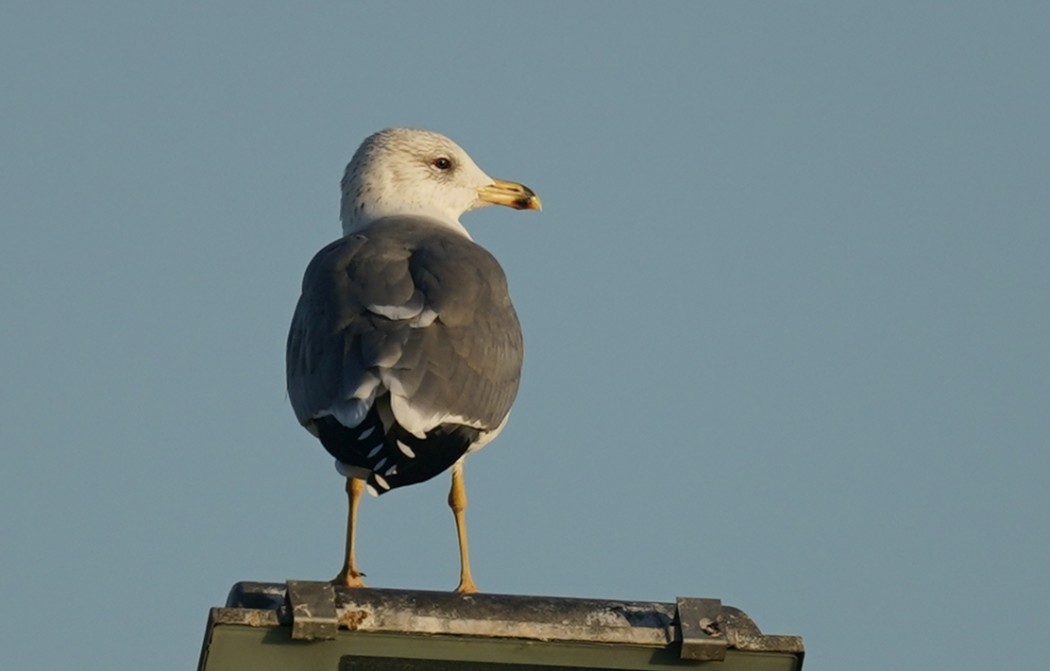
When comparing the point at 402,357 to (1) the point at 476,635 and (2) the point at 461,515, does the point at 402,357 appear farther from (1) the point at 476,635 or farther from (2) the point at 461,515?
(1) the point at 476,635

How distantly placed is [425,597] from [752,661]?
87 cm

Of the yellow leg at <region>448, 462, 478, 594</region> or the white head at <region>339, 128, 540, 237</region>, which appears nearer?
the yellow leg at <region>448, 462, 478, 594</region>

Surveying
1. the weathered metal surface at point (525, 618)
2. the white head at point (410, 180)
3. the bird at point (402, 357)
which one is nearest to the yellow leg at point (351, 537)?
the bird at point (402, 357)

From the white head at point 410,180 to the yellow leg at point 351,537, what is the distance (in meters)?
1.89

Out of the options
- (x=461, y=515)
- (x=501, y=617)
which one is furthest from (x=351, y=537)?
(x=501, y=617)

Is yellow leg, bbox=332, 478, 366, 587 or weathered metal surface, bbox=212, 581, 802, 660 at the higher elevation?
yellow leg, bbox=332, 478, 366, 587

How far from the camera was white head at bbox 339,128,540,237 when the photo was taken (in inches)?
423

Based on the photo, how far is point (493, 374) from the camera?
8.47 m

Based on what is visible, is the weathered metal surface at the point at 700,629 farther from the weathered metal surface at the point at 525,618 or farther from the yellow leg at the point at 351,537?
the yellow leg at the point at 351,537

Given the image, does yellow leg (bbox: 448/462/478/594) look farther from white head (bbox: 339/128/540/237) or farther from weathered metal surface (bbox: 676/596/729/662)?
weathered metal surface (bbox: 676/596/729/662)

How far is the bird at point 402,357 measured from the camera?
7.59 metres

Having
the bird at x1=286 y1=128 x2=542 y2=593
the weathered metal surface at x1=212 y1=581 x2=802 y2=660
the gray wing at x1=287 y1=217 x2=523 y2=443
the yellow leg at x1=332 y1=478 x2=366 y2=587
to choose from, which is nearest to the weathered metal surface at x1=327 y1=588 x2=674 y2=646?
the weathered metal surface at x1=212 y1=581 x2=802 y2=660

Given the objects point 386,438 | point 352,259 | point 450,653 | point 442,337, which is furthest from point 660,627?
point 352,259

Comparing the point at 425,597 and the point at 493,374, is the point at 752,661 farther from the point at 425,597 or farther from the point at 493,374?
the point at 493,374
